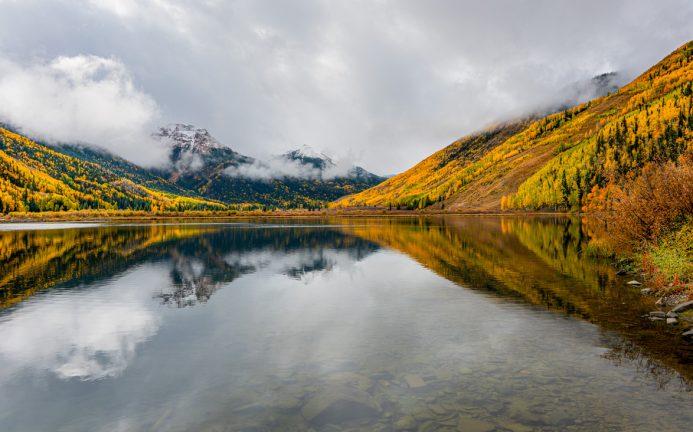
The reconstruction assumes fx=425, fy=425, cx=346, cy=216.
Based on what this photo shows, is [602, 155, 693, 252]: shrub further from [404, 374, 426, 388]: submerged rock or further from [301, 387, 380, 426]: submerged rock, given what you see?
[301, 387, 380, 426]: submerged rock

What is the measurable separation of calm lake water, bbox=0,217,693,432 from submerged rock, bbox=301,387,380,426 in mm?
58

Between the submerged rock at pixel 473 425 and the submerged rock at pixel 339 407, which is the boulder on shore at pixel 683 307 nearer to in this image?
the submerged rock at pixel 473 425

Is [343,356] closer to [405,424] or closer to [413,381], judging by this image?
[413,381]

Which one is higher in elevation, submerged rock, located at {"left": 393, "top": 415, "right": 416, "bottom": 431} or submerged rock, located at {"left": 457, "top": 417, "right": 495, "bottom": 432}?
submerged rock, located at {"left": 457, "top": 417, "right": 495, "bottom": 432}

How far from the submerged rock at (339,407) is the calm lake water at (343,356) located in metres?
0.06

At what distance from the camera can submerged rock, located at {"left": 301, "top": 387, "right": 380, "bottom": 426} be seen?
12.3 metres

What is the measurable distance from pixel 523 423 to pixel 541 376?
3.88 meters

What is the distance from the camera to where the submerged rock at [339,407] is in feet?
40.5

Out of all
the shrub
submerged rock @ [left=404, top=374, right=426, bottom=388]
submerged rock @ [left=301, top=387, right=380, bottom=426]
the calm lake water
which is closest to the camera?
submerged rock @ [left=301, top=387, right=380, bottom=426]

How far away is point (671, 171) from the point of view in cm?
2972

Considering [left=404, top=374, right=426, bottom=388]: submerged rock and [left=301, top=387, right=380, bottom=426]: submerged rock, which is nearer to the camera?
[left=301, top=387, right=380, bottom=426]: submerged rock

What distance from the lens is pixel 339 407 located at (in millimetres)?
13039

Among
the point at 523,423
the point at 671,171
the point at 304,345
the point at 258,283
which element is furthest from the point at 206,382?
the point at 671,171

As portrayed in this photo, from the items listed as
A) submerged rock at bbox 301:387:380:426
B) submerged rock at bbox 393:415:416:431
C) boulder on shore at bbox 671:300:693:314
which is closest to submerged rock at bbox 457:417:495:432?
submerged rock at bbox 393:415:416:431
